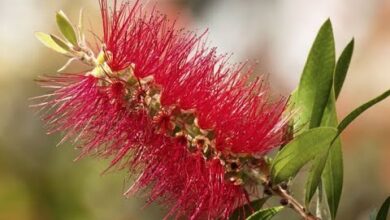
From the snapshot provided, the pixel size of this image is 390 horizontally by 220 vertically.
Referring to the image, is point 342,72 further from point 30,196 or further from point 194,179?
point 30,196

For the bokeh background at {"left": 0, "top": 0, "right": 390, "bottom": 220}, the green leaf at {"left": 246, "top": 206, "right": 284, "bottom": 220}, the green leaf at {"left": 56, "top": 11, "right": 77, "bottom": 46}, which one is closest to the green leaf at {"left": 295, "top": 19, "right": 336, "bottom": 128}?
the green leaf at {"left": 246, "top": 206, "right": 284, "bottom": 220}

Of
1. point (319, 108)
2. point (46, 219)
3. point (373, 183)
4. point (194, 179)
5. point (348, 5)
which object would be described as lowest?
point (46, 219)

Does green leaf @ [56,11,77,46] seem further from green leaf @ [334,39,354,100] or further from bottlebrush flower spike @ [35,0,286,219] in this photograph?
green leaf @ [334,39,354,100]

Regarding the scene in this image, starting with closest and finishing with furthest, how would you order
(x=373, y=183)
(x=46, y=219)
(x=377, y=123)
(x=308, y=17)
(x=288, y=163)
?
(x=288, y=163) → (x=46, y=219) → (x=373, y=183) → (x=377, y=123) → (x=308, y=17)

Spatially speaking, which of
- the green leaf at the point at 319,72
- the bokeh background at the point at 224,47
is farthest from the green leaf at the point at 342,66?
the bokeh background at the point at 224,47

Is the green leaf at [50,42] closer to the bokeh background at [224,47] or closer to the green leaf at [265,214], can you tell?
the green leaf at [265,214]

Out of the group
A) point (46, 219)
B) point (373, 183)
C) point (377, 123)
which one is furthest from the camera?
point (377, 123)

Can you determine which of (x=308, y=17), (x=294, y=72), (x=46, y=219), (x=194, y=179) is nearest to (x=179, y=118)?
(x=194, y=179)

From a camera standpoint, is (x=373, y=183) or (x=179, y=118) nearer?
(x=179, y=118)
